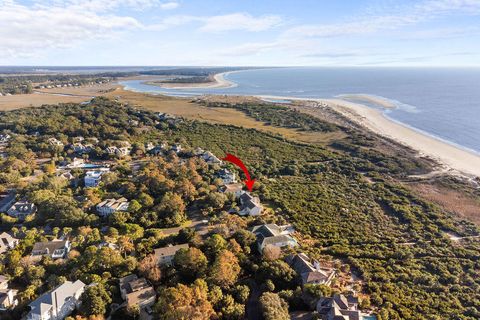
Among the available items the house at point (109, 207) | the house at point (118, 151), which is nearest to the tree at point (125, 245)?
the house at point (109, 207)

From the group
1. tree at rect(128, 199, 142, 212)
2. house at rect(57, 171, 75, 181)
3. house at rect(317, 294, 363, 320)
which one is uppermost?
house at rect(57, 171, 75, 181)

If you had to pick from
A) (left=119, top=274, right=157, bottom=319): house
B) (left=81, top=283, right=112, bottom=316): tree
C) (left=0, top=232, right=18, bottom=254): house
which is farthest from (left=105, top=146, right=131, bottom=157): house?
(left=81, top=283, right=112, bottom=316): tree

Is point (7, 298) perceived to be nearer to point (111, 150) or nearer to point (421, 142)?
point (111, 150)

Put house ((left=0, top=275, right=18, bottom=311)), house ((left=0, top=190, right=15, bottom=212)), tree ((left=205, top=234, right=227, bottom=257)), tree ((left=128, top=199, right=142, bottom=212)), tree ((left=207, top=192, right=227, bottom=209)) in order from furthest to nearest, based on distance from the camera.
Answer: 1. tree ((left=207, top=192, right=227, bottom=209))
2. house ((left=0, top=190, right=15, bottom=212))
3. tree ((left=128, top=199, right=142, bottom=212))
4. tree ((left=205, top=234, right=227, bottom=257))
5. house ((left=0, top=275, right=18, bottom=311))

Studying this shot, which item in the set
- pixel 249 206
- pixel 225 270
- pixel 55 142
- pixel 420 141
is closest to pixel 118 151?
pixel 55 142

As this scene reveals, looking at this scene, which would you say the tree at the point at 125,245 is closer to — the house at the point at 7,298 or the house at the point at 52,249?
the house at the point at 52,249

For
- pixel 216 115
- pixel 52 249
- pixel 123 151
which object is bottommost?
pixel 52 249

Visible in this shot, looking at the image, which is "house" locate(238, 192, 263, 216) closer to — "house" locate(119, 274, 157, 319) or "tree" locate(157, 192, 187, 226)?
"tree" locate(157, 192, 187, 226)

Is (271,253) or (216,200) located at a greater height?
(216,200)
